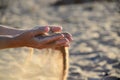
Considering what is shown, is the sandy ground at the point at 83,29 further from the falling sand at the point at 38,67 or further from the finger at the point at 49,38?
the finger at the point at 49,38

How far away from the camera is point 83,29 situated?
656cm

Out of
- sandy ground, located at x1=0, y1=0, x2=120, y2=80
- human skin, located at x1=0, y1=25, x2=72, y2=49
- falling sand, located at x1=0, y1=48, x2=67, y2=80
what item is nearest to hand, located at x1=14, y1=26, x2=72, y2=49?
human skin, located at x1=0, y1=25, x2=72, y2=49

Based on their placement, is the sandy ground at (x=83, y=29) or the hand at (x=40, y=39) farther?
the sandy ground at (x=83, y=29)

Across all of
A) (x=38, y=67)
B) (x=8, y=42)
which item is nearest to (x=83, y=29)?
(x=38, y=67)

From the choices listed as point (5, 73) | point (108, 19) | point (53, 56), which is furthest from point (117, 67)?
point (108, 19)

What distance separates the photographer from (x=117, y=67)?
14.1 ft

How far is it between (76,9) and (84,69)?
164 inches

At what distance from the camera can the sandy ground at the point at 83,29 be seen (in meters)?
4.43

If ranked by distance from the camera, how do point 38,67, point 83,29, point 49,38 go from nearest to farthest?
point 49,38
point 38,67
point 83,29

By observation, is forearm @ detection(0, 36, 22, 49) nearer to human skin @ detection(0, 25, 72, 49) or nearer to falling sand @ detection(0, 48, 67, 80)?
human skin @ detection(0, 25, 72, 49)

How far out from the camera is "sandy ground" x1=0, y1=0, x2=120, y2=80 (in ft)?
14.5

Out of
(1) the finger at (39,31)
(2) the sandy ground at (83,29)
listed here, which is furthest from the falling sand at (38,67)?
(1) the finger at (39,31)

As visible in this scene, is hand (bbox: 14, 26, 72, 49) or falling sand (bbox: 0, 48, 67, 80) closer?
hand (bbox: 14, 26, 72, 49)

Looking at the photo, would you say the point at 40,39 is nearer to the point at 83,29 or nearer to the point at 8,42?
the point at 8,42
